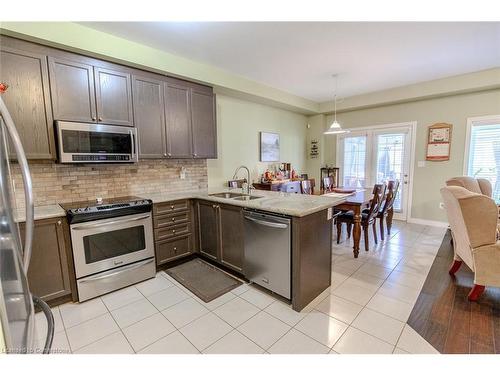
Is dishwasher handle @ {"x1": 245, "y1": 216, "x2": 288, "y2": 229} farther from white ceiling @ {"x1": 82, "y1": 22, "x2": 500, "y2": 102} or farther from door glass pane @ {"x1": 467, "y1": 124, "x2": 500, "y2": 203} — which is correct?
door glass pane @ {"x1": 467, "y1": 124, "x2": 500, "y2": 203}

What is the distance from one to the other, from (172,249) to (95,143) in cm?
145

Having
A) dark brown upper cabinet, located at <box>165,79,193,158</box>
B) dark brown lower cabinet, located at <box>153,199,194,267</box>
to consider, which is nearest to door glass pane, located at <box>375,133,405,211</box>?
dark brown upper cabinet, located at <box>165,79,193,158</box>

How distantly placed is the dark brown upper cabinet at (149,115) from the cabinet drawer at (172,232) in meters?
0.90

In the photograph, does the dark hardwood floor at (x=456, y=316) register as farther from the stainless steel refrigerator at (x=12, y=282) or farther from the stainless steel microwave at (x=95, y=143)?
the stainless steel microwave at (x=95, y=143)

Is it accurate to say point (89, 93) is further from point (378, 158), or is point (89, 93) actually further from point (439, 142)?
point (439, 142)

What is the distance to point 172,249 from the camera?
9.48ft

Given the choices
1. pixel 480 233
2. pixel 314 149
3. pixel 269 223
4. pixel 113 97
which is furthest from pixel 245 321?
pixel 314 149

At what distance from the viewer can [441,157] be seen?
428 cm

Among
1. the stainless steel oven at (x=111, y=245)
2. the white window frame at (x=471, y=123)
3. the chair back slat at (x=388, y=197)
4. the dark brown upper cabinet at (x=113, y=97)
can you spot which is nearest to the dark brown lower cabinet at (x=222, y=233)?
the stainless steel oven at (x=111, y=245)

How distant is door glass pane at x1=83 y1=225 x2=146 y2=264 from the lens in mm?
2242

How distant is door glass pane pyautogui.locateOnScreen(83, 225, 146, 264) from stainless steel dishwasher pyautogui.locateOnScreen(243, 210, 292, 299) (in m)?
1.19
